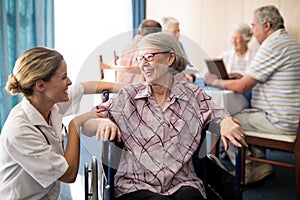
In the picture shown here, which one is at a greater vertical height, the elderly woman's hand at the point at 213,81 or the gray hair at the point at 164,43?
the gray hair at the point at 164,43

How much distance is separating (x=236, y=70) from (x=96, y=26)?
143cm

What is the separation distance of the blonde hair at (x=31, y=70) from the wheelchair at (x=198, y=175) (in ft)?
1.09

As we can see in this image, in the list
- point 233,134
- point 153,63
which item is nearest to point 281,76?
point 233,134

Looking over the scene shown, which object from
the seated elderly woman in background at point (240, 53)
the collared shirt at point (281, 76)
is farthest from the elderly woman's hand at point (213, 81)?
the seated elderly woman in background at point (240, 53)

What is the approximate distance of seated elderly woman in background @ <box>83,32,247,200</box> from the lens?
1417 millimetres

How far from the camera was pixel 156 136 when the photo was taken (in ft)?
4.71

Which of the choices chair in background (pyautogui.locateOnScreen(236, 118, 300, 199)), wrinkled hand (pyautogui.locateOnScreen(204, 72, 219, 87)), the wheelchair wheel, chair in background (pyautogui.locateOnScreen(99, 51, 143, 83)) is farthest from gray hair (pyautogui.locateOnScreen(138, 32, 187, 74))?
chair in background (pyautogui.locateOnScreen(236, 118, 300, 199))

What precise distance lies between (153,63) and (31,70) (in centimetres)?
47

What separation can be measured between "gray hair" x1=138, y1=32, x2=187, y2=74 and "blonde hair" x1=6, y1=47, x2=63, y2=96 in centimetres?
38

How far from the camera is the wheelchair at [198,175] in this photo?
1.33 meters

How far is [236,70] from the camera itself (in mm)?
3424

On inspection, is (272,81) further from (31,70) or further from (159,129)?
(31,70)

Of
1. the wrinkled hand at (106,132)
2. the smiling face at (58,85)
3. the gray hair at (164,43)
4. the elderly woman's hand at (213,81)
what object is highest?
the gray hair at (164,43)

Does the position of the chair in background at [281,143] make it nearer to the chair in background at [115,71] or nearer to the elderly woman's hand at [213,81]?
the elderly woman's hand at [213,81]
